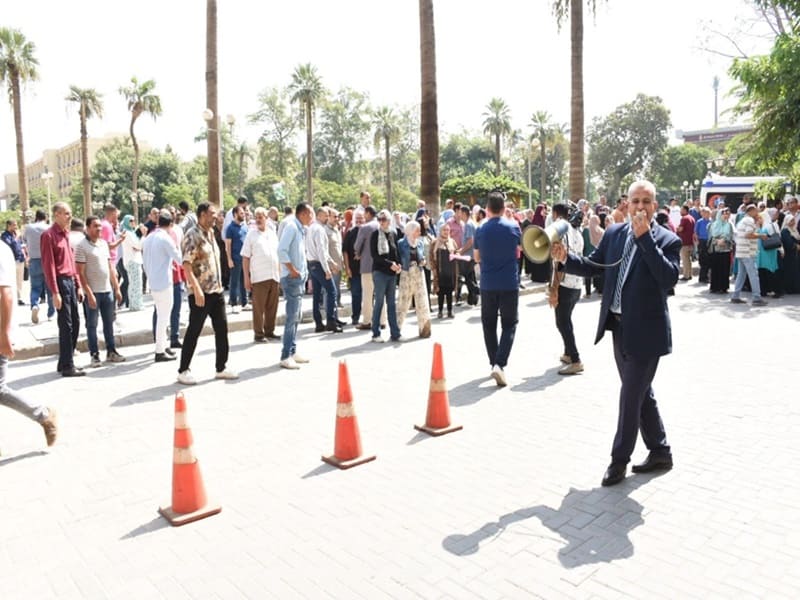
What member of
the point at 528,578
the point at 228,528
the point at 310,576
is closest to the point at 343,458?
the point at 228,528

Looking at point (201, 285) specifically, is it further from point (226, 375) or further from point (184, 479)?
point (184, 479)

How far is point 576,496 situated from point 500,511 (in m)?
0.57

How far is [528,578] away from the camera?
3254mm

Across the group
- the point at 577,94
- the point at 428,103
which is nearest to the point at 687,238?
the point at 577,94

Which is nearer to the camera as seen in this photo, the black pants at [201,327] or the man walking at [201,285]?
the man walking at [201,285]

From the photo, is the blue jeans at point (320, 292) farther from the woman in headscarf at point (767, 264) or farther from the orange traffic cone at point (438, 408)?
the woman in headscarf at point (767, 264)

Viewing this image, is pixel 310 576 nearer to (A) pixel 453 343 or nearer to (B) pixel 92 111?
(A) pixel 453 343

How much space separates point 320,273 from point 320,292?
492 millimetres

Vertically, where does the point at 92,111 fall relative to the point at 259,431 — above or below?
above

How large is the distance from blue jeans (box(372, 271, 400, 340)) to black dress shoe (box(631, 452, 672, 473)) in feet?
19.0

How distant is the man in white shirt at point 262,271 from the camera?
9398mm

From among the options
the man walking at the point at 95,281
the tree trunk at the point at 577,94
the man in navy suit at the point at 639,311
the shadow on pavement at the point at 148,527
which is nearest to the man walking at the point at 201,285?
the man walking at the point at 95,281

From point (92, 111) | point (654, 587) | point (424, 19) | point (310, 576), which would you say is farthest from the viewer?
point (92, 111)

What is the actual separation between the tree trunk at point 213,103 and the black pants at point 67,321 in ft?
25.2
